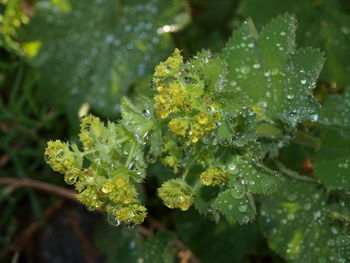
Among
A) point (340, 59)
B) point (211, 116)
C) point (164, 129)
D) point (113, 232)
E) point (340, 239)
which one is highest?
point (211, 116)

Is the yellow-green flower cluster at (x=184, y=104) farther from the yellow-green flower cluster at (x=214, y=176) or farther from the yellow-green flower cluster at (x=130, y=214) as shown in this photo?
the yellow-green flower cluster at (x=130, y=214)

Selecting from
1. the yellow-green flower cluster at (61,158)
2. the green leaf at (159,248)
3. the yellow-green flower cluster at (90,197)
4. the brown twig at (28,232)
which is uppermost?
the yellow-green flower cluster at (61,158)

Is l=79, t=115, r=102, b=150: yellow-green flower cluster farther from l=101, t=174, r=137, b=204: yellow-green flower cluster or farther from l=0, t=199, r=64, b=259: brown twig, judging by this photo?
l=0, t=199, r=64, b=259: brown twig

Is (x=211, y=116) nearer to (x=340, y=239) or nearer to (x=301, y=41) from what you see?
(x=340, y=239)

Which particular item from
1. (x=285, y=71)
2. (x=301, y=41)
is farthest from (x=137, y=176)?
(x=301, y=41)

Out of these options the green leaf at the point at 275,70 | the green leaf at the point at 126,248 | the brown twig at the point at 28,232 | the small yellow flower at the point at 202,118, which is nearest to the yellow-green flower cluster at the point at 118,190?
the small yellow flower at the point at 202,118

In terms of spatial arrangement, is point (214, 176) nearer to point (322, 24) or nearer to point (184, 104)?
point (184, 104)

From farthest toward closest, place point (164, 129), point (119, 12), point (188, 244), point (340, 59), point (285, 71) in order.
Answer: point (119, 12)
point (188, 244)
point (340, 59)
point (285, 71)
point (164, 129)
